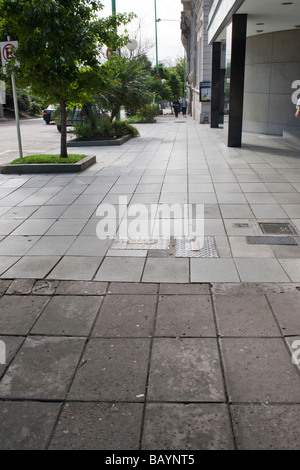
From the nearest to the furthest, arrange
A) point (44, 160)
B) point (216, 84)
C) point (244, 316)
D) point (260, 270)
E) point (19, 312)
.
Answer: point (244, 316), point (19, 312), point (260, 270), point (44, 160), point (216, 84)

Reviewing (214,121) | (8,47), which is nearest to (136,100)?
(214,121)

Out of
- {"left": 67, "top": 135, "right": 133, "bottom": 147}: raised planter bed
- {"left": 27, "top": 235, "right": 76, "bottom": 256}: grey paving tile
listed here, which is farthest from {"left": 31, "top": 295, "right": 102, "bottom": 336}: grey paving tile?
{"left": 67, "top": 135, "right": 133, "bottom": 147}: raised planter bed

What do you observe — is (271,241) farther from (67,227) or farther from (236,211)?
(67,227)

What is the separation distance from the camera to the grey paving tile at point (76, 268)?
15.1 ft

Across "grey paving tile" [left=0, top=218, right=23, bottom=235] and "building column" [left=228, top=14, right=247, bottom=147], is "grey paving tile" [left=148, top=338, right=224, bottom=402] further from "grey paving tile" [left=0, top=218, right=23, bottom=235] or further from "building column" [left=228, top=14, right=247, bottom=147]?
"building column" [left=228, top=14, right=247, bottom=147]

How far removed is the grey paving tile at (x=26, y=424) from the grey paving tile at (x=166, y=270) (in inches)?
78.2

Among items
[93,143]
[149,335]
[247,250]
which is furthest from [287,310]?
[93,143]

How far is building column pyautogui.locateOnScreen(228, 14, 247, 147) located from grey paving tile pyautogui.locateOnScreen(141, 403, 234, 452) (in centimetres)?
1218

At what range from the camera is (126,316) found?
3.75 m

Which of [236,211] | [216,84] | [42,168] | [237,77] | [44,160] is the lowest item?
[236,211]

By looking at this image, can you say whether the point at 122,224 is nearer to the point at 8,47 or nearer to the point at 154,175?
the point at 154,175

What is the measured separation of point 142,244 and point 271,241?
64.1 inches

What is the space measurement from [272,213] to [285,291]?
108 inches
